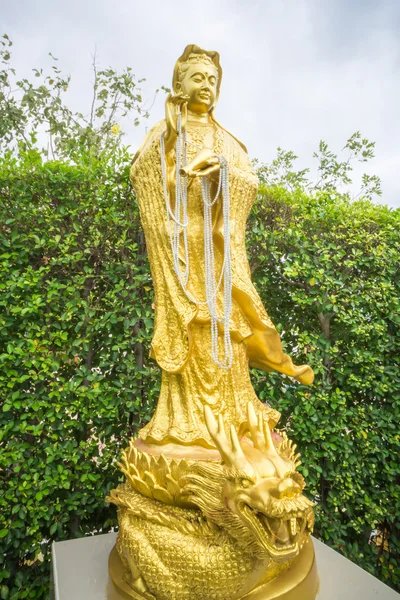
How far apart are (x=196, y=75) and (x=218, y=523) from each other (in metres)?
1.90

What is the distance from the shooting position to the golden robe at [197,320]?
1.84 meters

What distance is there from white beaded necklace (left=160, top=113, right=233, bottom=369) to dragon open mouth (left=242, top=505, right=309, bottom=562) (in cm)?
63

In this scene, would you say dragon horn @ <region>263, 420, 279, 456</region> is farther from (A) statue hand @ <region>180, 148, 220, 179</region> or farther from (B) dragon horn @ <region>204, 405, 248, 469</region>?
(A) statue hand @ <region>180, 148, 220, 179</region>

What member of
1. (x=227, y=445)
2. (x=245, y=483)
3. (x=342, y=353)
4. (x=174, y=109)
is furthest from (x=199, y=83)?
(x=342, y=353)

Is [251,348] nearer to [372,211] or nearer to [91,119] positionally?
[372,211]

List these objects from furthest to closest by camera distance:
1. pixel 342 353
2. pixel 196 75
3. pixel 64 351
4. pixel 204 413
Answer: pixel 342 353
pixel 64 351
pixel 196 75
pixel 204 413

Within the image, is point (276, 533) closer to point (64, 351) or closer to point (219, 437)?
point (219, 437)

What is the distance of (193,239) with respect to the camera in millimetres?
1969

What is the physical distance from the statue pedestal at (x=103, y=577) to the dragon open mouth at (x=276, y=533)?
0.52 metres

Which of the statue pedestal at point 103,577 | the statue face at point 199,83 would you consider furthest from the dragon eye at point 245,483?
the statue face at point 199,83

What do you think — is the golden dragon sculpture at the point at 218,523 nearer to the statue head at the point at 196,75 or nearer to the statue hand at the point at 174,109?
the statue hand at the point at 174,109

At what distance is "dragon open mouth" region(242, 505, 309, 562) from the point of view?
1.28 metres

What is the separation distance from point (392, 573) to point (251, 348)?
218 cm

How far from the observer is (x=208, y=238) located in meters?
1.89
